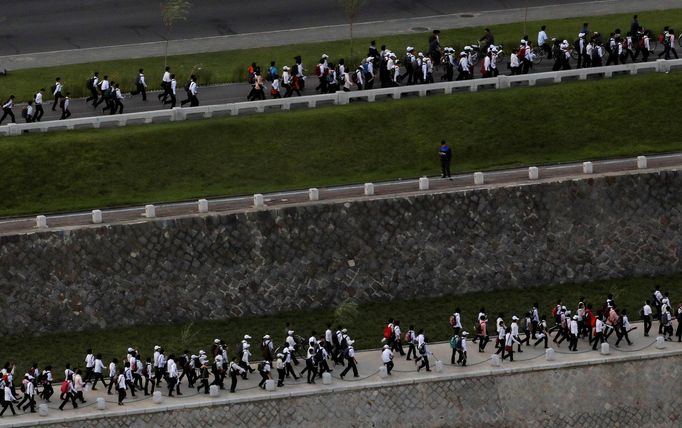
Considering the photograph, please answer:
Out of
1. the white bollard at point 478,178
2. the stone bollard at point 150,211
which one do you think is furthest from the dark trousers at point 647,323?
the stone bollard at point 150,211

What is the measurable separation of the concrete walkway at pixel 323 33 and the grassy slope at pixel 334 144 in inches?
452

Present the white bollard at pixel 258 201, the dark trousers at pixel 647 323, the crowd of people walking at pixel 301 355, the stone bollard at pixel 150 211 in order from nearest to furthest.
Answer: the crowd of people walking at pixel 301 355 → the dark trousers at pixel 647 323 → the stone bollard at pixel 150 211 → the white bollard at pixel 258 201

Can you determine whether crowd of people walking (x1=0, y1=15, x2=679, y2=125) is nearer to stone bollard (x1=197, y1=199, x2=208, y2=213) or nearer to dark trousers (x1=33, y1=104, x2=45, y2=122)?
dark trousers (x1=33, y1=104, x2=45, y2=122)

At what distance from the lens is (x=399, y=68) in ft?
336

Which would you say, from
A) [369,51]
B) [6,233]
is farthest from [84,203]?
[369,51]

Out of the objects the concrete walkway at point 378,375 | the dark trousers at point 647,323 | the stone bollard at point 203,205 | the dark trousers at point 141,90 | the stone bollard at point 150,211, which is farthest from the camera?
the dark trousers at point 141,90

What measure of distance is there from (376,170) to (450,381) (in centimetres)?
1280

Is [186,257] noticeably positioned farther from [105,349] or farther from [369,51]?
[369,51]

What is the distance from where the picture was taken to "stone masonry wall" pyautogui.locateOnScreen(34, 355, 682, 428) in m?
83.4

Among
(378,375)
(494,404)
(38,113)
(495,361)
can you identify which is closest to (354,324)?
(378,375)

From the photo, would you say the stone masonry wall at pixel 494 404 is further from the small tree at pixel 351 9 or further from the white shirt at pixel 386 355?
the small tree at pixel 351 9

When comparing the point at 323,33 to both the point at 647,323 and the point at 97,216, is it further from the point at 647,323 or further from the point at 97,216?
the point at 647,323

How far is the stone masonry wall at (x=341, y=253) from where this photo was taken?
8825cm

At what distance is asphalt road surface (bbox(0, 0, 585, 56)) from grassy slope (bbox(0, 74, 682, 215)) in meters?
13.6
